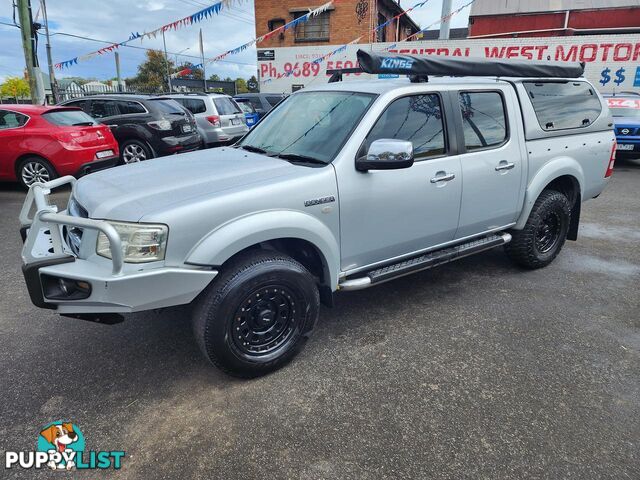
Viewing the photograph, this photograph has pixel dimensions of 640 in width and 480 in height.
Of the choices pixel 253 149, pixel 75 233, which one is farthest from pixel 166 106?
pixel 75 233

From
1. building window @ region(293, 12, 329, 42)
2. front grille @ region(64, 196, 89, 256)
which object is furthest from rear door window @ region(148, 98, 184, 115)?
building window @ region(293, 12, 329, 42)

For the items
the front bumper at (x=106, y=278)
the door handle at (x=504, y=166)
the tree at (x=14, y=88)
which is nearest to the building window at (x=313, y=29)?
the door handle at (x=504, y=166)

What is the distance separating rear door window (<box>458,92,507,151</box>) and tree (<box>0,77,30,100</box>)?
238ft

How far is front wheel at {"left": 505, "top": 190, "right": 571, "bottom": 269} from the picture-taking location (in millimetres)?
4258

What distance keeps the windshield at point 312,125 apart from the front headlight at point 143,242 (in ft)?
3.91

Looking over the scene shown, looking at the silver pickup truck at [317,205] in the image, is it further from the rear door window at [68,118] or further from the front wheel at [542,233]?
the rear door window at [68,118]

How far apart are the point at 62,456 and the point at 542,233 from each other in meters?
4.36

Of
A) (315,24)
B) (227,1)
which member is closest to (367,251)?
(227,1)

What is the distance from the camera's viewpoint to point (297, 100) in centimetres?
388

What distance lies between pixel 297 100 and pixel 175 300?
7.27 feet

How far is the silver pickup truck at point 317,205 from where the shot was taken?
237 centimetres

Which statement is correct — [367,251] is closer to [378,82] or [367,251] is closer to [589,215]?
[378,82]

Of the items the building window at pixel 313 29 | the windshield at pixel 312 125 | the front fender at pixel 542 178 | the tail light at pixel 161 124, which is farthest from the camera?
the building window at pixel 313 29

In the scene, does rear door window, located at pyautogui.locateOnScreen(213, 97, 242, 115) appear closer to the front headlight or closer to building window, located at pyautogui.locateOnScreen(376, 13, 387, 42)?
the front headlight
